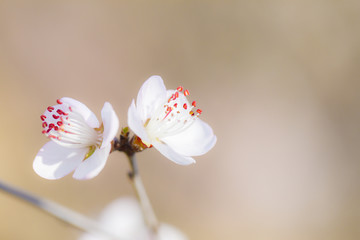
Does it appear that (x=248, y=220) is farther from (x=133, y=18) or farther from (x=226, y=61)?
(x=133, y=18)

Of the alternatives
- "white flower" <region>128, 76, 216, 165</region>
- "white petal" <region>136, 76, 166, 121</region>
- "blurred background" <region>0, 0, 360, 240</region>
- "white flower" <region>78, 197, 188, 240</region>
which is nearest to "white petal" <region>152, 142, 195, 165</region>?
"white flower" <region>128, 76, 216, 165</region>

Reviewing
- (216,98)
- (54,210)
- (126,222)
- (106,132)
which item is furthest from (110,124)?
(216,98)

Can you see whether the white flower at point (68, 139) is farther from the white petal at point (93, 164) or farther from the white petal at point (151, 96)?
the white petal at point (151, 96)

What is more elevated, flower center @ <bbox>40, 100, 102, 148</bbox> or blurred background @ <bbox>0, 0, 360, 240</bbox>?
blurred background @ <bbox>0, 0, 360, 240</bbox>

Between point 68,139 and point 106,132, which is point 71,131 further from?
point 106,132

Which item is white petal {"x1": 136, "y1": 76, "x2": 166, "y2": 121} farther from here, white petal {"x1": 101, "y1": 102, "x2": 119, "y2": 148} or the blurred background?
the blurred background
